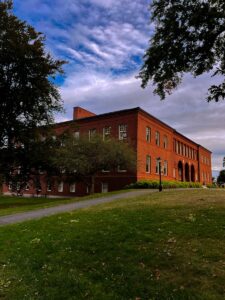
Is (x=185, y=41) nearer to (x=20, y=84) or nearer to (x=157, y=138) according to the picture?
(x=20, y=84)

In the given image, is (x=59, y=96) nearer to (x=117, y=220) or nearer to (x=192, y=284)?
(x=117, y=220)

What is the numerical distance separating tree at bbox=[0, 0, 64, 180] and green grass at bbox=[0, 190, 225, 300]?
14.1 metres

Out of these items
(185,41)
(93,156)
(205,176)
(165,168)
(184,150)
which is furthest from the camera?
(205,176)

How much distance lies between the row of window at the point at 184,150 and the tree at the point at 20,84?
37.1m

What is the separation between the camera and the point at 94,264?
299 inches

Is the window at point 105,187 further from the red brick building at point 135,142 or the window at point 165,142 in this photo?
the window at point 165,142

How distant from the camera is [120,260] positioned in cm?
761

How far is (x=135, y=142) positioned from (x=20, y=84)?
878 inches

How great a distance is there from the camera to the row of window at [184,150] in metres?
59.5

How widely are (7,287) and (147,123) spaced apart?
135 ft

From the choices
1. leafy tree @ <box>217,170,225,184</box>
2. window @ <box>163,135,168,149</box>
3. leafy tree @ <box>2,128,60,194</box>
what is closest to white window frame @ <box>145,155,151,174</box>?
window @ <box>163,135,168,149</box>

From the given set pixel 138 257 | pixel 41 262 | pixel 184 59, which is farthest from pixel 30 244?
pixel 184 59

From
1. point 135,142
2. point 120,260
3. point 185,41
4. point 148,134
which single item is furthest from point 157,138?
point 120,260

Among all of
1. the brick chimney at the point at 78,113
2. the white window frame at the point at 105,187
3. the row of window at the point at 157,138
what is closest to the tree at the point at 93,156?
the white window frame at the point at 105,187
